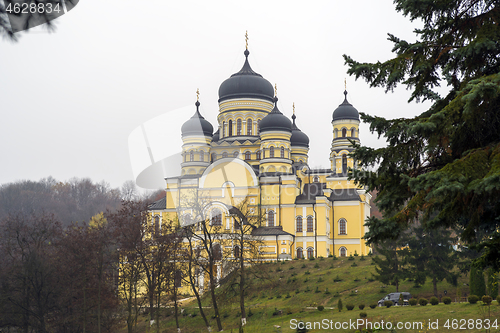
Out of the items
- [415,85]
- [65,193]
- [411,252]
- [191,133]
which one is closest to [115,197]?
[65,193]

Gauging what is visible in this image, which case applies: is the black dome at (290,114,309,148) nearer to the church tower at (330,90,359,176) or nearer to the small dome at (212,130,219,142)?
the church tower at (330,90,359,176)

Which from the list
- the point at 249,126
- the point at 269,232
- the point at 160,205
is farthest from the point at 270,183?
the point at 160,205

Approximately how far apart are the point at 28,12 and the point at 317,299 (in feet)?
77.7

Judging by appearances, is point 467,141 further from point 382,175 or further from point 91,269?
point 91,269

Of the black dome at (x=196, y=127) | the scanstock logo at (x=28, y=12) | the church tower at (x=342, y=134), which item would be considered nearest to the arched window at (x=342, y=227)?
the church tower at (x=342, y=134)

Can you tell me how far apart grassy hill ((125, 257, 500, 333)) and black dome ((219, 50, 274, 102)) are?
17358 millimetres

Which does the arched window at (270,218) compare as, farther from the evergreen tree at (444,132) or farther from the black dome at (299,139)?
the evergreen tree at (444,132)

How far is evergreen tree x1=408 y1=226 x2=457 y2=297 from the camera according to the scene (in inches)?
892

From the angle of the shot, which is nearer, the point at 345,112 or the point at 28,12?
the point at 28,12

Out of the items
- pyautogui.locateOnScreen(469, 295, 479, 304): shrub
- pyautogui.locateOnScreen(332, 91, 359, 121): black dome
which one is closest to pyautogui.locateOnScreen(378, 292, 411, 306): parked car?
pyautogui.locateOnScreen(469, 295, 479, 304): shrub

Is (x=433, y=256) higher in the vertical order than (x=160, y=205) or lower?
lower

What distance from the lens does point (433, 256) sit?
23.2 m

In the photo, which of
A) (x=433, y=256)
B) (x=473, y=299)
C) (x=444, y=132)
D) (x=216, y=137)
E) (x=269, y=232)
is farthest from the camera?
(x=216, y=137)

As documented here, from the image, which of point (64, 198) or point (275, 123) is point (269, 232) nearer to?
point (275, 123)
